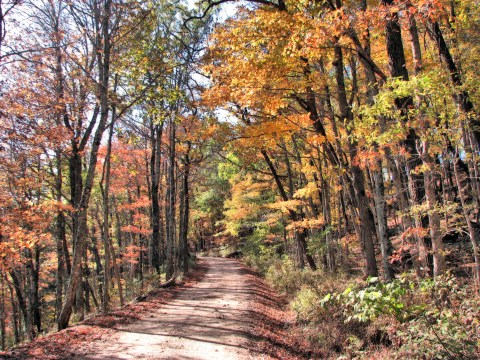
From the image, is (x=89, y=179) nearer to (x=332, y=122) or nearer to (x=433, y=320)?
(x=332, y=122)

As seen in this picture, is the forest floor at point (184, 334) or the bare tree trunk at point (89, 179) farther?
the bare tree trunk at point (89, 179)

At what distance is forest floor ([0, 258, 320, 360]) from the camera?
604cm

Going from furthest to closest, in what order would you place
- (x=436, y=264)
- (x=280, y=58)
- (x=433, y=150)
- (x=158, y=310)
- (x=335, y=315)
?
(x=158, y=310)
(x=280, y=58)
(x=335, y=315)
(x=436, y=264)
(x=433, y=150)

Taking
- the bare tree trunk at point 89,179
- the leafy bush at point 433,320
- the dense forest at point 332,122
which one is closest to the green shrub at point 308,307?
the dense forest at point 332,122

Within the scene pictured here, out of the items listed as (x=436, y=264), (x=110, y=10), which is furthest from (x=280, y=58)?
(x=110, y=10)

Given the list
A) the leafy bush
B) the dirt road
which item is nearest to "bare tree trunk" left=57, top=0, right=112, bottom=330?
the dirt road

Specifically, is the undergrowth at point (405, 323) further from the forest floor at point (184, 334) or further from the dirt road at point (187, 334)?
the dirt road at point (187, 334)

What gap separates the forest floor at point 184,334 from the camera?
19.8 ft

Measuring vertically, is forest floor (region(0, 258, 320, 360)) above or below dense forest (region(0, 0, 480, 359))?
below

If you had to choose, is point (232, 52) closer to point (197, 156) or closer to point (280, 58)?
point (280, 58)

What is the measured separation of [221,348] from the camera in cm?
625

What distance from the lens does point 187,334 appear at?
7.15 metres

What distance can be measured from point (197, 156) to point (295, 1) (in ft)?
36.3

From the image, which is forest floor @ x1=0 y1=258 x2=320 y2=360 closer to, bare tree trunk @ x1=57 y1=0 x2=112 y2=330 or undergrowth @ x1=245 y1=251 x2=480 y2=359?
undergrowth @ x1=245 y1=251 x2=480 y2=359
